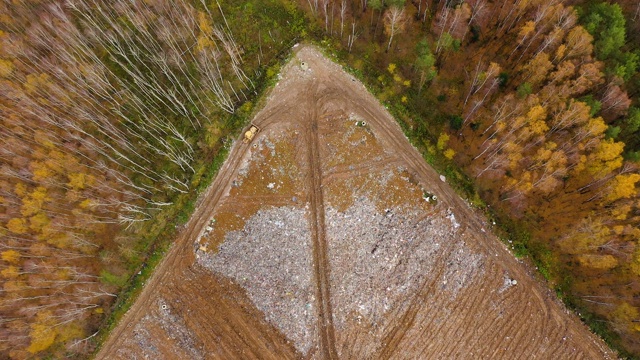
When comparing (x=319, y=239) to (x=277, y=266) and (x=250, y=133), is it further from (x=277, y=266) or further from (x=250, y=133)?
(x=250, y=133)

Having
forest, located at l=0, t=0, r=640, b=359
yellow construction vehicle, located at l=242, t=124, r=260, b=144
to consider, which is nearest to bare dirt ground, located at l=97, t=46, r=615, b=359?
yellow construction vehicle, located at l=242, t=124, r=260, b=144

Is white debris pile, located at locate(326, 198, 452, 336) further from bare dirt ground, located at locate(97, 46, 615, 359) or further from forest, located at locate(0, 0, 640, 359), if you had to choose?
forest, located at locate(0, 0, 640, 359)

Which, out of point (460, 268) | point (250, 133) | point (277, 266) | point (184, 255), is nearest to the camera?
point (460, 268)

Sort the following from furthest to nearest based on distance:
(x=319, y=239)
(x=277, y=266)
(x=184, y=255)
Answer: (x=184, y=255) → (x=319, y=239) → (x=277, y=266)

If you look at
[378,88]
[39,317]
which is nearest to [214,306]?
[39,317]

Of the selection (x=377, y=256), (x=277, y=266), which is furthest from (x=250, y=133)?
(x=377, y=256)

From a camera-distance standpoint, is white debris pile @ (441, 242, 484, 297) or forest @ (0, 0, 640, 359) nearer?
forest @ (0, 0, 640, 359)

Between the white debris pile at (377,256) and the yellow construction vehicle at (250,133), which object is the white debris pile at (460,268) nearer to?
the white debris pile at (377,256)
